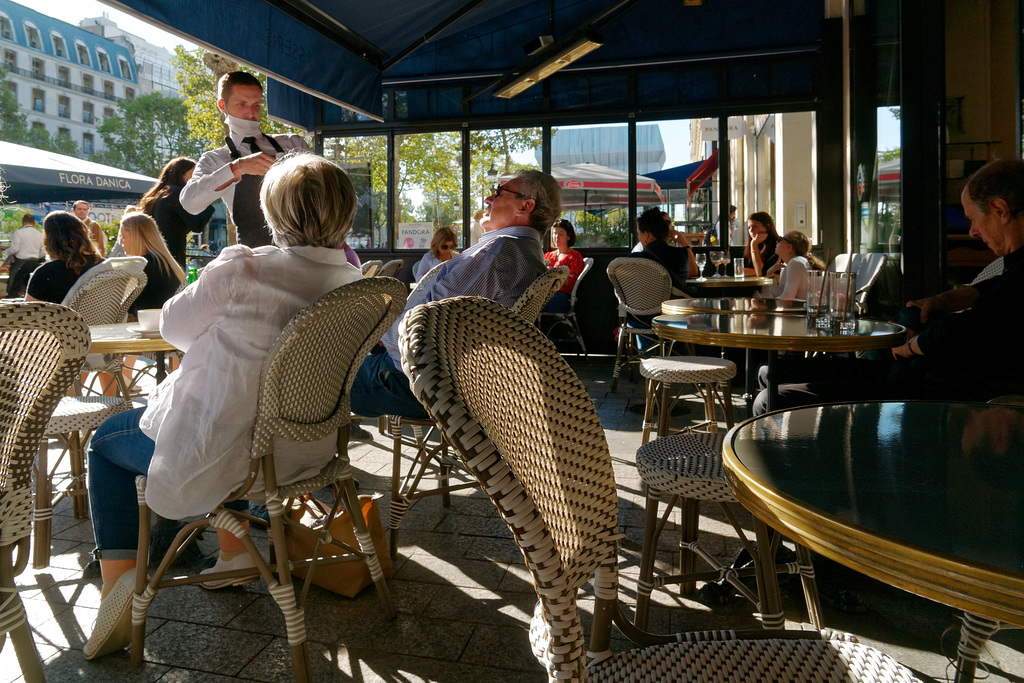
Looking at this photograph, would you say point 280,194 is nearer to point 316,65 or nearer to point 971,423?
point 971,423

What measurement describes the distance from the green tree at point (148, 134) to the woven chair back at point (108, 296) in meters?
36.4

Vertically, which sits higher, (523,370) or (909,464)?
(523,370)

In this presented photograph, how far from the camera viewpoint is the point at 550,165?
8141 mm

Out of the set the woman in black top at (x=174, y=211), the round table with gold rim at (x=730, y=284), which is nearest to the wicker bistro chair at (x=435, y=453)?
the woman in black top at (x=174, y=211)

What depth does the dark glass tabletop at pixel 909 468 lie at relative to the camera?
27.4 inches

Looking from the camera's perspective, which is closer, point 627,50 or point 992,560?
point 992,560

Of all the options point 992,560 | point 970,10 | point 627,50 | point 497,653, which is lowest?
point 497,653

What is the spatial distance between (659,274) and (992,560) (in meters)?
4.78

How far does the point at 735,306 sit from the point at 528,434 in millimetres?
2500

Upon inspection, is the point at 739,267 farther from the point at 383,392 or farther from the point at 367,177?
the point at 367,177

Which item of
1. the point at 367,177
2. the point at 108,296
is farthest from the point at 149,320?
the point at 367,177

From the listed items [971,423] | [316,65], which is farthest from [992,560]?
[316,65]

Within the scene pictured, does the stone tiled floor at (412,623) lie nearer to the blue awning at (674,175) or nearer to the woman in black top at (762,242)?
the woman in black top at (762,242)

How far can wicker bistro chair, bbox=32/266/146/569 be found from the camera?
8.07 ft
